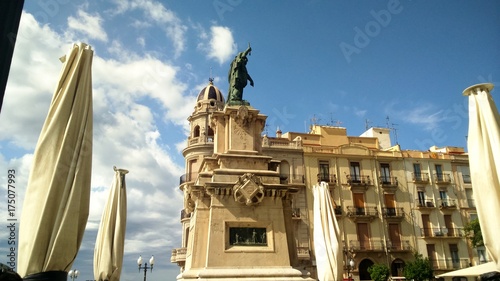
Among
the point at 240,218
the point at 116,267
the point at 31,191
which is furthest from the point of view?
the point at 240,218

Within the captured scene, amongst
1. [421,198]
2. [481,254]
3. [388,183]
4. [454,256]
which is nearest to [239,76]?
[388,183]

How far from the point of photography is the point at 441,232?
3616 cm

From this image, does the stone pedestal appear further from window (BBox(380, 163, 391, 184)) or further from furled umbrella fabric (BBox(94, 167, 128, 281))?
window (BBox(380, 163, 391, 184))

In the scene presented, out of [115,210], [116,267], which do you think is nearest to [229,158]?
[115,210]

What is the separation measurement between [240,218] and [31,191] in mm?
9536

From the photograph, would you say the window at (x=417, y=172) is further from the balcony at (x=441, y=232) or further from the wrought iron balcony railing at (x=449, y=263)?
the wrought iron balcony railing at (x=449, y=263)

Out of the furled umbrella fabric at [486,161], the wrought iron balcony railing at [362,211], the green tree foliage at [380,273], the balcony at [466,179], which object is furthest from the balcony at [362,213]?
the furled umbrella fabric at [486,161]

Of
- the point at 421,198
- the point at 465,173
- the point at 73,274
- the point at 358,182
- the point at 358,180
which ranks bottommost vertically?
the point at 73,274


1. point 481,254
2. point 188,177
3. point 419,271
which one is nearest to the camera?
point 419,271

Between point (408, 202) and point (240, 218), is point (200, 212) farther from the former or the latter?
point (408, 202)

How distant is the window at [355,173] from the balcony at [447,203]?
29.2 ft

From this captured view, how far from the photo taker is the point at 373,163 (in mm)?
37500

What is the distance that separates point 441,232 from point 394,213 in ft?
17.0

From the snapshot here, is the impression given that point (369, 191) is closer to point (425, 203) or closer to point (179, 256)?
point (425, 203)
